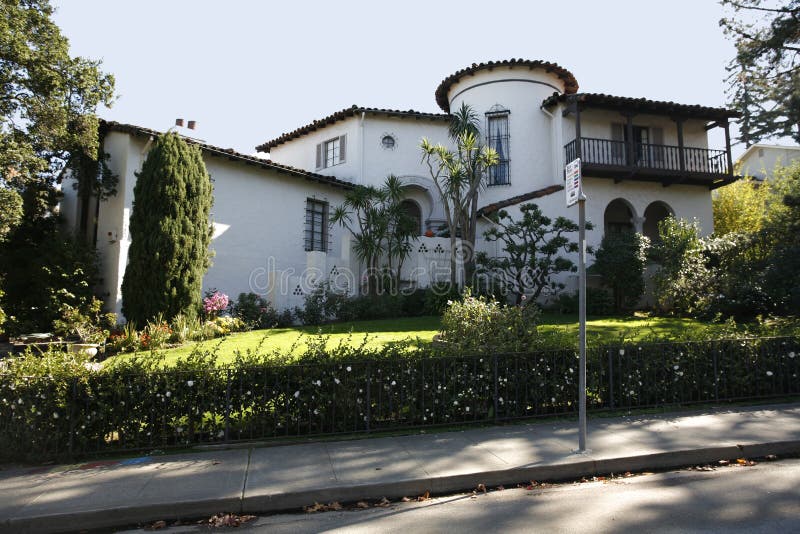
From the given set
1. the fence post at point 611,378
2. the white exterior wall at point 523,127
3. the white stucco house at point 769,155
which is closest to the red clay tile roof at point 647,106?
the white exterior wall at point 523,127

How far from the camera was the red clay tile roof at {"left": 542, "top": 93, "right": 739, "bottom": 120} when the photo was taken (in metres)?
17.9

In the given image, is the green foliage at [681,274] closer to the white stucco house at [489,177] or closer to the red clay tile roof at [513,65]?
the white stucco house at [489,177]

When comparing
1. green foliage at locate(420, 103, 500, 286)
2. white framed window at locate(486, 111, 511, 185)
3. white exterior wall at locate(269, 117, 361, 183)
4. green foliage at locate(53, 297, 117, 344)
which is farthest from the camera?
white framed window at locate(486, 111, 511, 185)

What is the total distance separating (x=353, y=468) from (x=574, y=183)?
393 cm

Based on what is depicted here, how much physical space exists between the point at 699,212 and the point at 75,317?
21536 mm

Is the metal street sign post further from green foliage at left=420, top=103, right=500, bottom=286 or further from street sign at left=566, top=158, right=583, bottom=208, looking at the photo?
green foliage at left=420, top=103, right=500, bottom=286

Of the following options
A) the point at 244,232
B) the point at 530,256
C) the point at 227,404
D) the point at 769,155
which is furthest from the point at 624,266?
the point at 769,155

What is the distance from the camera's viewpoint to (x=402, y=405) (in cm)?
643

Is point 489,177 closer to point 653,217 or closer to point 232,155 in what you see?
point 653,217

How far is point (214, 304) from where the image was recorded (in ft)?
42.3

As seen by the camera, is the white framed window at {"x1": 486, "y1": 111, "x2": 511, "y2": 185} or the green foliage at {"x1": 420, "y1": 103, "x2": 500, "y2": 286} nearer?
the green foliage at {"x1": 420, "y1": 103, "x2": 500, "y2": 286}

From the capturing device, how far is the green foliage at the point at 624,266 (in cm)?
1580

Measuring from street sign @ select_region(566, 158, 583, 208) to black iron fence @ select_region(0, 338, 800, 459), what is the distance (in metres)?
2.39

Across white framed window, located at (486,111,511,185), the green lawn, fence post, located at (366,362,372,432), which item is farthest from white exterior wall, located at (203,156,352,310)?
fence post, located at (366,362,372,432)
